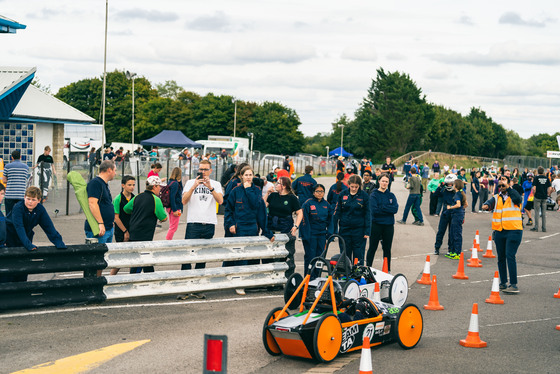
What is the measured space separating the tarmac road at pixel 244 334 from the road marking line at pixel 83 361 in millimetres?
96

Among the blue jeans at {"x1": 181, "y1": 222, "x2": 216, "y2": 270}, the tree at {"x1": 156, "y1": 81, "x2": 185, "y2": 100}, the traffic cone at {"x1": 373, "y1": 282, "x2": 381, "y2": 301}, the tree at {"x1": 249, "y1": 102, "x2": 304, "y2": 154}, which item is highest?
the tree at {"x1": 156, "y1": 81, "x2": 185, "y2": 100}

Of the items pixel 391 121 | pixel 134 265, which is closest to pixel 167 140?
pixel 134 265

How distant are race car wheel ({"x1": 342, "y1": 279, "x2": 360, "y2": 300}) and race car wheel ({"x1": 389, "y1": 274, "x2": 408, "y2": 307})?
1.06 m

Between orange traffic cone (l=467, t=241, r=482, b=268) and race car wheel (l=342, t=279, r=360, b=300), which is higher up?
race car wheel (l=342, t=279, r=360, b=300)

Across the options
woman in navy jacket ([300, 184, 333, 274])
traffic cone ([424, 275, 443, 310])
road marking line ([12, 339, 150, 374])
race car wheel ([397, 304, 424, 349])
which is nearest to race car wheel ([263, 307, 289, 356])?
race car wheel ([397, 304, 424, 349])

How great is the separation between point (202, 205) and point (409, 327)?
3.93m

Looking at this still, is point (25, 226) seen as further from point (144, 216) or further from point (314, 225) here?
point (314, 225)

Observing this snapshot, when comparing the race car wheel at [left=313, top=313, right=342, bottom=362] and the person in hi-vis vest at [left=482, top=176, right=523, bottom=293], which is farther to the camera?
the person in hi-vis vest at [left=482, top=176, right=523, bottom=293]

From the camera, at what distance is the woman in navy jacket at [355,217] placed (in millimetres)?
11266

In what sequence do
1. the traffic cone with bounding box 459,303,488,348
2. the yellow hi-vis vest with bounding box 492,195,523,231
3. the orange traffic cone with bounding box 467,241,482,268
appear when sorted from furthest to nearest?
1. the orange traffic cone with bounding box 467,241,482,268
2. the yellow hi-vis vest with bounding box 492,195,523,231
3. the traffic cone with bounding box 459,303,488,348

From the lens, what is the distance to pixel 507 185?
11461 mm

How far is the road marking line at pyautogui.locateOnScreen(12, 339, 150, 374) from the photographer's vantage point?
20.6ft

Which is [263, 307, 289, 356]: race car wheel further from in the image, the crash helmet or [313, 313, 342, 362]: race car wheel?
the crash helmet

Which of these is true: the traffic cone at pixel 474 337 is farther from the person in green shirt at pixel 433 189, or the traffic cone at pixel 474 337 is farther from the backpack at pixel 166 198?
the person in green shirt at pixel 433 189
